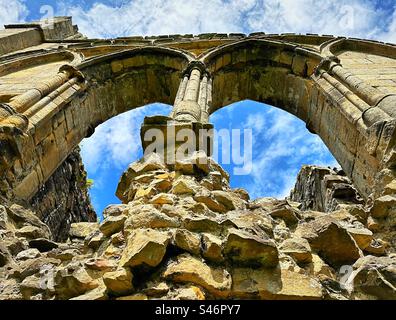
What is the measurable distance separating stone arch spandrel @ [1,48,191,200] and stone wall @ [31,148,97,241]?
3.24ft

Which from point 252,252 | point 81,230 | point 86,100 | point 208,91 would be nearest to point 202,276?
point 252,252

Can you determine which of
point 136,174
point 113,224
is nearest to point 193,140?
point 136,174

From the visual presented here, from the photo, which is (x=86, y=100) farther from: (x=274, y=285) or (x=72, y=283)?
(x=274, y=285)

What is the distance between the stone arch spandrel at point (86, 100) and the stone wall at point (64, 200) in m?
0.99

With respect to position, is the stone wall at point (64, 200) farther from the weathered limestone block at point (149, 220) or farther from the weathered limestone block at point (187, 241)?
the weathered limestone block at point (187, 241)

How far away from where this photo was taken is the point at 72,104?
6500 mm

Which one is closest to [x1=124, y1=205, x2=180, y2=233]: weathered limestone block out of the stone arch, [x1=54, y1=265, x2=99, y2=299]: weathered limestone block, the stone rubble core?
the stone rubble core

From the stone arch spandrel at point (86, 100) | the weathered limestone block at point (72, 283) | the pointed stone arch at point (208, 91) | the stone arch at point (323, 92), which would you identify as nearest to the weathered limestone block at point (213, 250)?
the weathered limestone block at point (72, 283)

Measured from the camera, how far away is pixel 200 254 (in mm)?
2150

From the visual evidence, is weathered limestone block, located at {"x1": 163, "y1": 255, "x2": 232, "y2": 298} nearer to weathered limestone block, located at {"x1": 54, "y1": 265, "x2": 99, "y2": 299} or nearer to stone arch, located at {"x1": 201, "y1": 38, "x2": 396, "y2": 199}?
weathered limestone block, located at {"x1": 54, "y1": 265, "x2": 99, "y2": 299}

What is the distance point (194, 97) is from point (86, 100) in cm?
237

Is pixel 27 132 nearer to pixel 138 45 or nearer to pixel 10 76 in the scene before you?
pixel 10 76

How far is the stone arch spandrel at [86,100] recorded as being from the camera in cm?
517

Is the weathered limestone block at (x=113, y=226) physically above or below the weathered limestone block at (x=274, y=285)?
above
